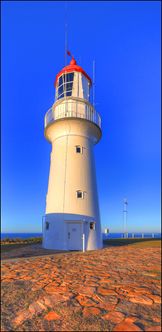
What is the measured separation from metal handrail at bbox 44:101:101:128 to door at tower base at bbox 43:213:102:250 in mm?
6878

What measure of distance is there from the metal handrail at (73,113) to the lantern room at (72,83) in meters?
0.90

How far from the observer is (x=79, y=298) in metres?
5.12

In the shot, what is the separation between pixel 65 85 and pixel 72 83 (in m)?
0.58

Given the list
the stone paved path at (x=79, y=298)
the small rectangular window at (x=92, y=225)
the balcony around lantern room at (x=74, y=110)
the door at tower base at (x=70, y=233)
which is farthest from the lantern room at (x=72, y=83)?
the stone paved path at (x=79, y=298)

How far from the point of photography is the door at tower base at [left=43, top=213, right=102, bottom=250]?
13656 millimetres

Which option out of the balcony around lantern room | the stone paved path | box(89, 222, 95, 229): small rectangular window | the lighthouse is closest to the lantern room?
the lighthouse

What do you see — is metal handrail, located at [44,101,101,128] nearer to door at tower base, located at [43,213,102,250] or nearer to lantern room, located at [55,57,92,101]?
lantern room, located at [55,57,92,101]

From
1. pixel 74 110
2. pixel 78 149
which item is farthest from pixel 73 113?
pixel 78 149

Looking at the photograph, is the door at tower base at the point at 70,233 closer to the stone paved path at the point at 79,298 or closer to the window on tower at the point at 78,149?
the window on tower at the point at 78,149

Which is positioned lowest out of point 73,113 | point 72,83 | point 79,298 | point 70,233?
point 70,233

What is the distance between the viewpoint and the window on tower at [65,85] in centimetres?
1599

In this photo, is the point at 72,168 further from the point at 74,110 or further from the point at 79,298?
the point at 79,298

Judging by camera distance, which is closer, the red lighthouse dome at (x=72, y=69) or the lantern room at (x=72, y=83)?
the lantern room at (x=72, y=83)

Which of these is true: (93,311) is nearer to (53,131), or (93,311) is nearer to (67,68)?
(53,131)
